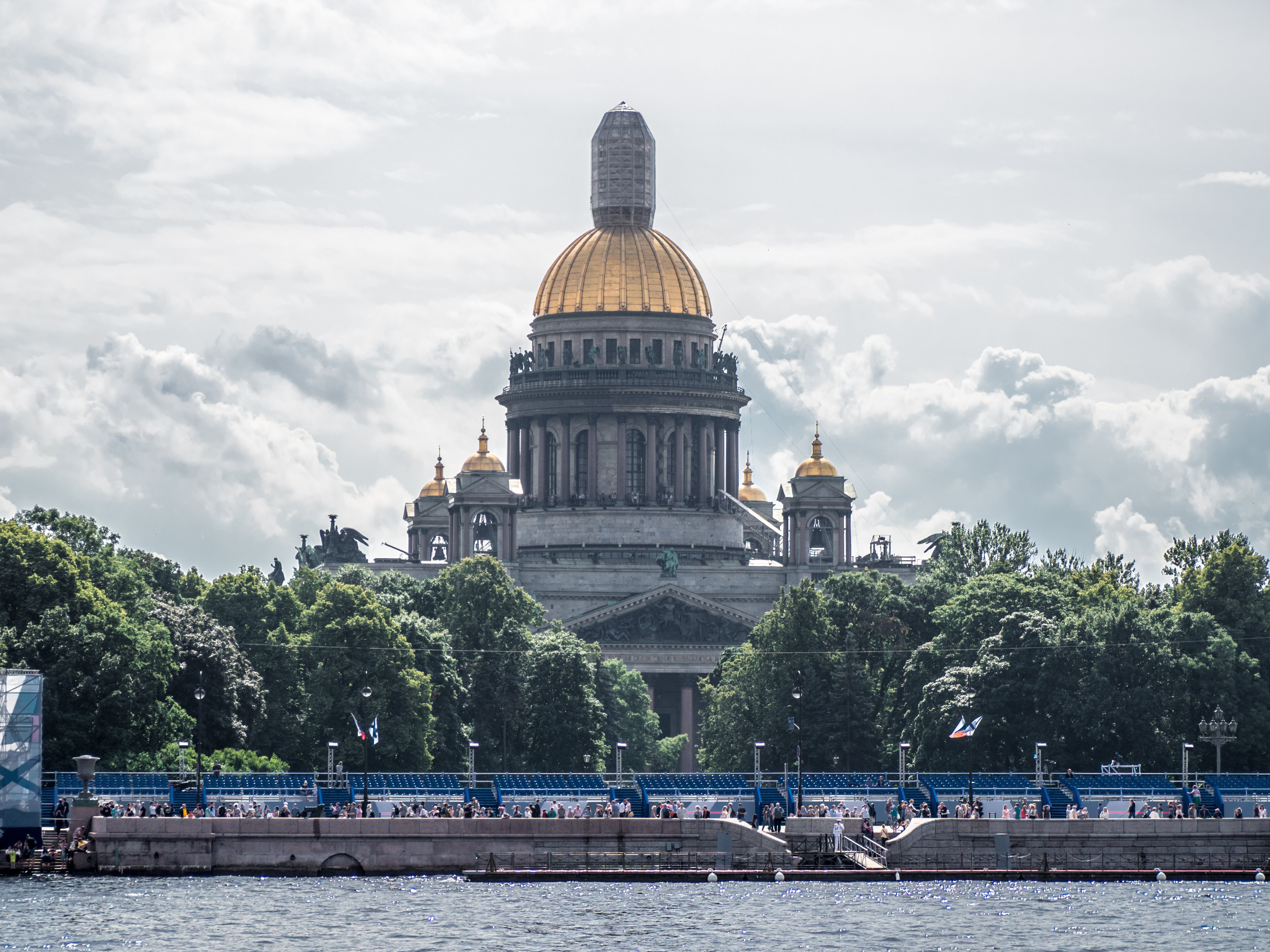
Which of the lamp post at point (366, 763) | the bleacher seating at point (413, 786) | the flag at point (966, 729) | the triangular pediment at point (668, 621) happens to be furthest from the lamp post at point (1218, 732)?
the triangular pediment at point (668, 621)

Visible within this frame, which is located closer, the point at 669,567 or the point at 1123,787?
the point at 1123,787

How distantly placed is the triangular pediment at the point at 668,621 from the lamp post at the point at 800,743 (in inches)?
1473

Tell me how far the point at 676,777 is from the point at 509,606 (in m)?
43.3

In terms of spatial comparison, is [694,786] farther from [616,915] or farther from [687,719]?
[687,719]

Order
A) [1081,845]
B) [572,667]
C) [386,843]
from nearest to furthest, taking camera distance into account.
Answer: [386,843], [1081,845], [572,667]

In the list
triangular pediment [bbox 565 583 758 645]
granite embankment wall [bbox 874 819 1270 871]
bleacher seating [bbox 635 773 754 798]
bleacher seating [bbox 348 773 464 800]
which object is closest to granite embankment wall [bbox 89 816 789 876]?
granite embankment wall [bbox 874 819 1270 871]

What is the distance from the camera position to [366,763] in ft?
398

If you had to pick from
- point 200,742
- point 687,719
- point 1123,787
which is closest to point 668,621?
point 687,719

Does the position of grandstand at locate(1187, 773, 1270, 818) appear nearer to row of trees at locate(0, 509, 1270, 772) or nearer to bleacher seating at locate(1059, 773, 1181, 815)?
bleacher seating at locate(1059, 773, 1181, 815)

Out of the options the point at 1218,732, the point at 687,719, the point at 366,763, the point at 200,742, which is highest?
the point at 687,719

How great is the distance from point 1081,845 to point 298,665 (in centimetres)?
4303

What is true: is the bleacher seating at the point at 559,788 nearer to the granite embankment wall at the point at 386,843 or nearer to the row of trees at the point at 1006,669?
the granite embankment wall at the point at 386,843

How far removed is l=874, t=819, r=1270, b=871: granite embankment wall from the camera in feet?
376

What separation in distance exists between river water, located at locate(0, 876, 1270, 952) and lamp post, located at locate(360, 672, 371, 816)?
492cm
